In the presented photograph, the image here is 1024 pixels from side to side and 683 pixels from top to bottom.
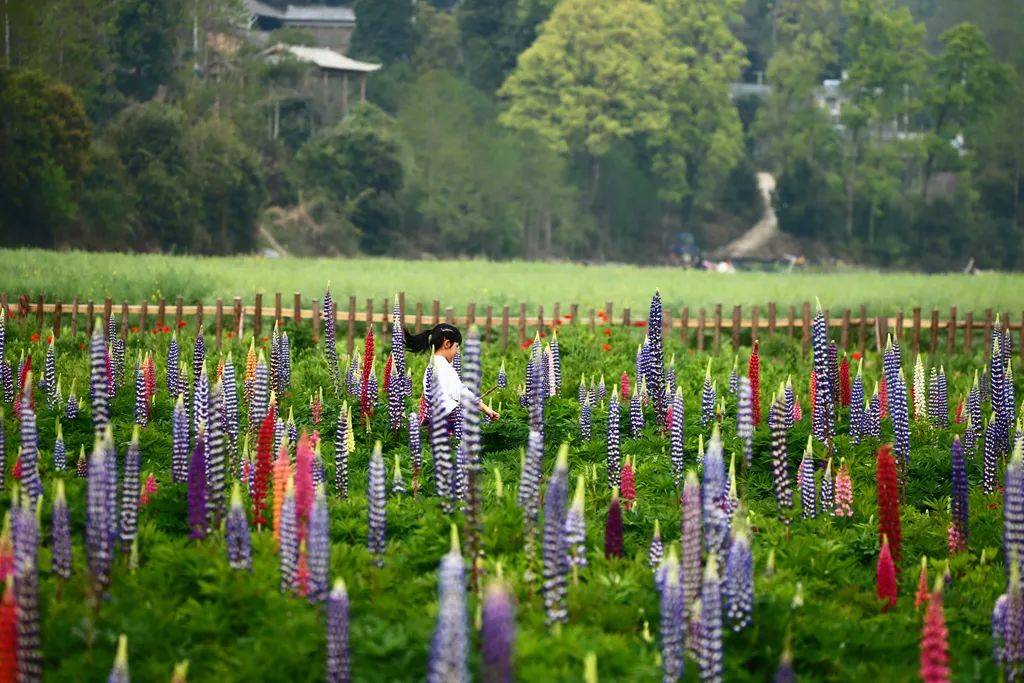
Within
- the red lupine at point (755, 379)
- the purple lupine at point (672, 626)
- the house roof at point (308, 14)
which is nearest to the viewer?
the purple lupine at point (672, 626)

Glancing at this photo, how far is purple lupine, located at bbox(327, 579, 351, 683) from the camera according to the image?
5.61 m

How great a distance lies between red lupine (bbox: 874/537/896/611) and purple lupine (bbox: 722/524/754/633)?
111 centimetres

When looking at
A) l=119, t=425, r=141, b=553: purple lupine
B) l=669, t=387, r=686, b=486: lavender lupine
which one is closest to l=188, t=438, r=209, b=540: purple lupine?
l=119, t=425, r=141, b=553: purple lupine

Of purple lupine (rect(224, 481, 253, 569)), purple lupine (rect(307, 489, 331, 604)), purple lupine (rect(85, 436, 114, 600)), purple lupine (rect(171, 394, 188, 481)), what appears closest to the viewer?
purple lupine (rect(85, 436, 114, 600))

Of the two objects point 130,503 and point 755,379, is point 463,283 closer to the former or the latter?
point 755,379

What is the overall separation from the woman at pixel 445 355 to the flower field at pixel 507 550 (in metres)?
0.33

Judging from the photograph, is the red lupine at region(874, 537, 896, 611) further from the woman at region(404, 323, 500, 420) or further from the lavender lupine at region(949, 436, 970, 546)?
the woman at region(404, 323, 500, 420)

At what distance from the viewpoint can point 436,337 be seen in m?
10.6

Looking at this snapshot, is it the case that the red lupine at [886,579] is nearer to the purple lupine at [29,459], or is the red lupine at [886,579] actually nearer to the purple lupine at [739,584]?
the purple lupine at [739,584]

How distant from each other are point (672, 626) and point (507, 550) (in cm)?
217

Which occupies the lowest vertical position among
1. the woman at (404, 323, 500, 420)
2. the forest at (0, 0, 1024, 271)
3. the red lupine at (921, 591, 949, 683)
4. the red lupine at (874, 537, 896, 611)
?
the red lupine at (874, 537, 896, 611)

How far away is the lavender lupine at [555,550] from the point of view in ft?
21.0

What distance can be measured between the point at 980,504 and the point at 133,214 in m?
31.2

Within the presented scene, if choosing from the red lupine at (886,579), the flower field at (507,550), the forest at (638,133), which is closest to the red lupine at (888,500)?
the flower field at (507,550)
